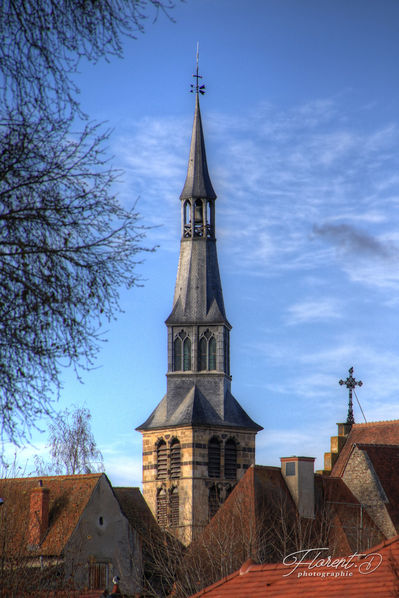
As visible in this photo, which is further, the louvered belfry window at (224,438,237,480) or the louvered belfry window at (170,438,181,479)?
the louvered belfry window at (224,438,237,480)

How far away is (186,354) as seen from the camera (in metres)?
70.7

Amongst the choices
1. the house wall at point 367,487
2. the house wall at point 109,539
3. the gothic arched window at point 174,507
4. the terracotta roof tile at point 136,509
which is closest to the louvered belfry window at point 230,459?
the gothic arched window at point 174,507

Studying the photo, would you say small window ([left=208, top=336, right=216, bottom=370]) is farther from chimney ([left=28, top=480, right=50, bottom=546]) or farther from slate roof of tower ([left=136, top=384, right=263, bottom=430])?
chimney ([left=28, top=480, right=50, bottom=546])

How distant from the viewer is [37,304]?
8.21 meters

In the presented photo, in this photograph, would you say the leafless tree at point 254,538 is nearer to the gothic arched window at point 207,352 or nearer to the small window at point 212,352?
the small window at point 212,352

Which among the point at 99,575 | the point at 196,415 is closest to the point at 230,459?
the point at 196,415

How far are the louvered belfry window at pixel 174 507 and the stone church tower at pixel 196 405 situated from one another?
0.18ft

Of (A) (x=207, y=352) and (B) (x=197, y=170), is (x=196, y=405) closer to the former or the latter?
(A) (x=207, y=352)

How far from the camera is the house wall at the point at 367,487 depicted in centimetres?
5100

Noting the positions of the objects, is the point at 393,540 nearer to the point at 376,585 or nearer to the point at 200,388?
the point at 376,585

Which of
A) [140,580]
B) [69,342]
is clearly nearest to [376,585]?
[69,342]

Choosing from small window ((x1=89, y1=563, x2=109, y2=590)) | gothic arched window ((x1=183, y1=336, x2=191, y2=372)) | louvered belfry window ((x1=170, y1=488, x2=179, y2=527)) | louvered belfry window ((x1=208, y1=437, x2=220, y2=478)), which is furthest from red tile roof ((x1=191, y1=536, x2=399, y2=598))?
gothic arched window ((x1=183, y1=336, x2=191, y2=372))

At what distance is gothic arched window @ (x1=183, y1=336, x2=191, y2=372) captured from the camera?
231 feet

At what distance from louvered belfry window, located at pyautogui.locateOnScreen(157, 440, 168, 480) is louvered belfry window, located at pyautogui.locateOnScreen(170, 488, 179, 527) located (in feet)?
3.75
